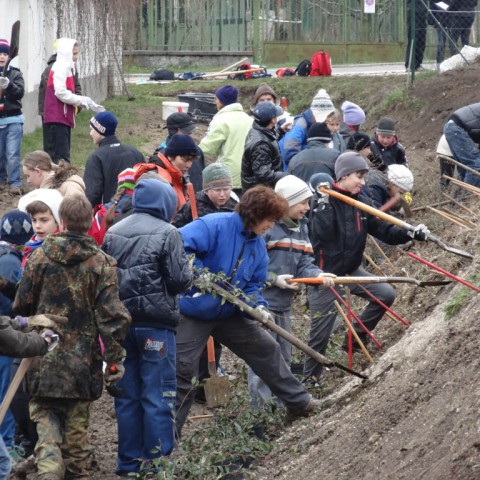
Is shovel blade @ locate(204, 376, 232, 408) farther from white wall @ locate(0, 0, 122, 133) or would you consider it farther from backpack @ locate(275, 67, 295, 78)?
backpack @ locate(275, 67, 295, 78)

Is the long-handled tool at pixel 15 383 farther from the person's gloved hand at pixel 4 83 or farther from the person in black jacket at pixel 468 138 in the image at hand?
the person in black jacket at pixel 468 138

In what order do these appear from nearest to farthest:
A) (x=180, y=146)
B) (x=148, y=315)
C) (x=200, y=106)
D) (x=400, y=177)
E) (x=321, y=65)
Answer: (x=148, y=315) → (x=180, y=146) → (x=400, y=177) → (x=200, y=106) → (x=321, y=65)

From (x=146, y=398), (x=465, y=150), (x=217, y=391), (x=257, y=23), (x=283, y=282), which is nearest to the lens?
(x=146, y=398)

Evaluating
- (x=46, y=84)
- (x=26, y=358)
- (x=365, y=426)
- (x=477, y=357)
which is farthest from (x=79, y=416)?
(x=46, y=84)

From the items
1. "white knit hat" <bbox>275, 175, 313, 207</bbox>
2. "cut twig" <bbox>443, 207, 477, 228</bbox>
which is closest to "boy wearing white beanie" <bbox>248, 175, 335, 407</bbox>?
"white knit hat" <bbox>275, 175, 313, 207</bbox>

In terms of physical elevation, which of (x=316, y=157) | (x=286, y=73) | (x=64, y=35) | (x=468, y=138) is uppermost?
(x=64, y=35)

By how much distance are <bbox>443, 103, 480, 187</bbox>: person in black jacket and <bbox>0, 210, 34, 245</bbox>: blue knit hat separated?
697 cm

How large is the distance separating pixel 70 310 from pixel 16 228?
0.95 meters

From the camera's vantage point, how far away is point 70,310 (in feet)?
21.7

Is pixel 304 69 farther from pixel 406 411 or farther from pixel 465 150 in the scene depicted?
pixel 406 411

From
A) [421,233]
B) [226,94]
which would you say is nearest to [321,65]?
[226,94]

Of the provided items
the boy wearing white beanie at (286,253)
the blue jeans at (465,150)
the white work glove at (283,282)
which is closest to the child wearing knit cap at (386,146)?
the blue jeans at (465,150)

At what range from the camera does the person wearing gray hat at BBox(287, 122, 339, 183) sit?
399 inches

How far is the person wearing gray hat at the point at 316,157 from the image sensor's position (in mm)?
10141
